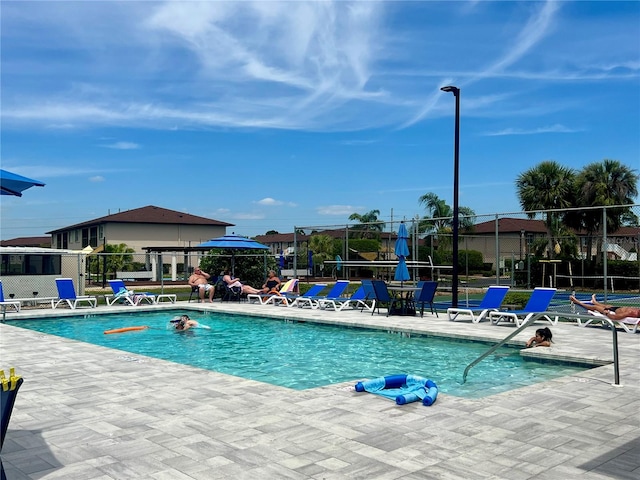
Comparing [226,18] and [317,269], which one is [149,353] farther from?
[317,269]

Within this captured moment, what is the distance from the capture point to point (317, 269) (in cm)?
4309

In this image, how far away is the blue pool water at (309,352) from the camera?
7.60 meters

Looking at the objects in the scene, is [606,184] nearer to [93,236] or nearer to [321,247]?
[321,247]

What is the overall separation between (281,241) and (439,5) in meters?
58.2

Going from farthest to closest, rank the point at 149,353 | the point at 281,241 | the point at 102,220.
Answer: the point at 281,241 → the point at 102,220 → the point at 149,353

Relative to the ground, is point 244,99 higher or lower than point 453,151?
higher

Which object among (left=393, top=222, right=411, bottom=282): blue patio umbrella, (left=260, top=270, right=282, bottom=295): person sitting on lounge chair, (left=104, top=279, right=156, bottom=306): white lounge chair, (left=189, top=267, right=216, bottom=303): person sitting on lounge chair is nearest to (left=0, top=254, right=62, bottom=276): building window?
(left=104, top=279, right=156, bottom=306): white lounge chair

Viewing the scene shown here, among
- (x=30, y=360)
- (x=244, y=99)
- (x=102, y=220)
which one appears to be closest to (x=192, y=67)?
(x=244, y=99)

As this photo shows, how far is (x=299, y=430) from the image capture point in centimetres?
446

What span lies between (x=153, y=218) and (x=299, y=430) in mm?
48332

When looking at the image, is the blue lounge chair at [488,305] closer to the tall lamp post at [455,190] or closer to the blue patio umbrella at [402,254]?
the tall lamp post at [455,190]

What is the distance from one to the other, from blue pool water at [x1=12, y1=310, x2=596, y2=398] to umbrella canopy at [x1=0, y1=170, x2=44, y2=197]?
397 cm

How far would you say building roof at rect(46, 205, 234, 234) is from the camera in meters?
48.8

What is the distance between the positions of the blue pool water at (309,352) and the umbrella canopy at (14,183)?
3968mm
